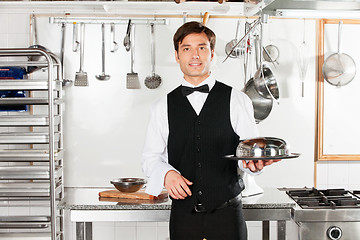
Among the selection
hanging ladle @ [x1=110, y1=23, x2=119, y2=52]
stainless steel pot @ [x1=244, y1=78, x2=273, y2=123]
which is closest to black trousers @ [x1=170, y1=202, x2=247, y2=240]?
stainless steel pot @ [x1=244, y1=78, x2=273, y2=123]

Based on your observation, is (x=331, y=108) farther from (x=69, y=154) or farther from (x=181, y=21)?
(x=69, y=154)

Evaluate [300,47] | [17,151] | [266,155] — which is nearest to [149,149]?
[266,155]

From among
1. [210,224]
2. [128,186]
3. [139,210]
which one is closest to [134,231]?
[128,186]

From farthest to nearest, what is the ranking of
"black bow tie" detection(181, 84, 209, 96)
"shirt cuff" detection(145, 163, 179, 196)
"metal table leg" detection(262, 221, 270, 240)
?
"metal table leg" detection(262, 221, 270, 240)
"black bow tie" detection(181, 84, 209, 96)
"shirt cuff" detection(145, 163, 179, 196)

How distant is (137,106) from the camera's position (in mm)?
3959

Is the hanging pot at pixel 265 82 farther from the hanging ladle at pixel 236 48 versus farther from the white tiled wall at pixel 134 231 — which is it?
the white tiled wall at pixel 134 231

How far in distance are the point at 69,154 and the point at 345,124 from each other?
2253mm

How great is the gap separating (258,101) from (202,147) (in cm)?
134

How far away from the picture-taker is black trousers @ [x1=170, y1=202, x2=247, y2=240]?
217 cm

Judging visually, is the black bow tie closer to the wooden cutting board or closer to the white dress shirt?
the white dress shirt

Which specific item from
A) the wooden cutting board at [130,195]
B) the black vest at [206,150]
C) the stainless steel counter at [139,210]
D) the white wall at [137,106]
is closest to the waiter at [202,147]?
the black vest at [206,150]

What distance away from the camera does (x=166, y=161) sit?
2295 millimetres

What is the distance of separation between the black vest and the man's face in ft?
0.56

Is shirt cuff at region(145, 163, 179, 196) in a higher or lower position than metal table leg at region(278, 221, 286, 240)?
higher
